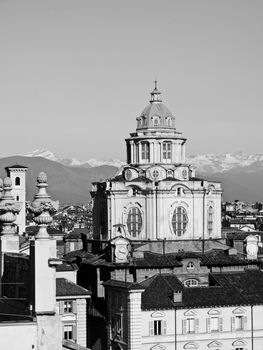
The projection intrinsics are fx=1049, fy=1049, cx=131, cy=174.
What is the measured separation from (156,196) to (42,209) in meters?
40.9

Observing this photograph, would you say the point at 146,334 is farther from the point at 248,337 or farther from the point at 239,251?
the point at 239,251

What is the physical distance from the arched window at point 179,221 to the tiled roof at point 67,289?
9893 mm

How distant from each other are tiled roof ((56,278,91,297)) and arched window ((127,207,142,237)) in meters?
8.62

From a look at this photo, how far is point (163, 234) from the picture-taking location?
2625 inches

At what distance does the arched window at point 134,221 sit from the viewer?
220 ft

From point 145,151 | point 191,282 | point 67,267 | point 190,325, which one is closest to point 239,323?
point 190,325

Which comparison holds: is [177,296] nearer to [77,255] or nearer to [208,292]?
[208,292]

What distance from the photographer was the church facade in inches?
2630

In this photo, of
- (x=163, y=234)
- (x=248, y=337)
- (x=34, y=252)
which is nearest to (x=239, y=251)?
(x=163, y=234)

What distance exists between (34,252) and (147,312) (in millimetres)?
33372

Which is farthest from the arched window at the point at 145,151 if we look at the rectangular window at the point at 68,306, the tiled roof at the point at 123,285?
the rectangular window at the point at 68,306

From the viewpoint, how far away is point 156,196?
6681 cm

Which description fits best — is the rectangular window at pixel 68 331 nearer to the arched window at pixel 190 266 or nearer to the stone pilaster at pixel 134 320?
the stone pilaster at pixel 134 320

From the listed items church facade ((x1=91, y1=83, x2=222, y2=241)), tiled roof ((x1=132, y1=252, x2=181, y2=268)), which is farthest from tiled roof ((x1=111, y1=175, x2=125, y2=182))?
tiled roof ((x1=132, y1=252, x2=181, y2=268))
